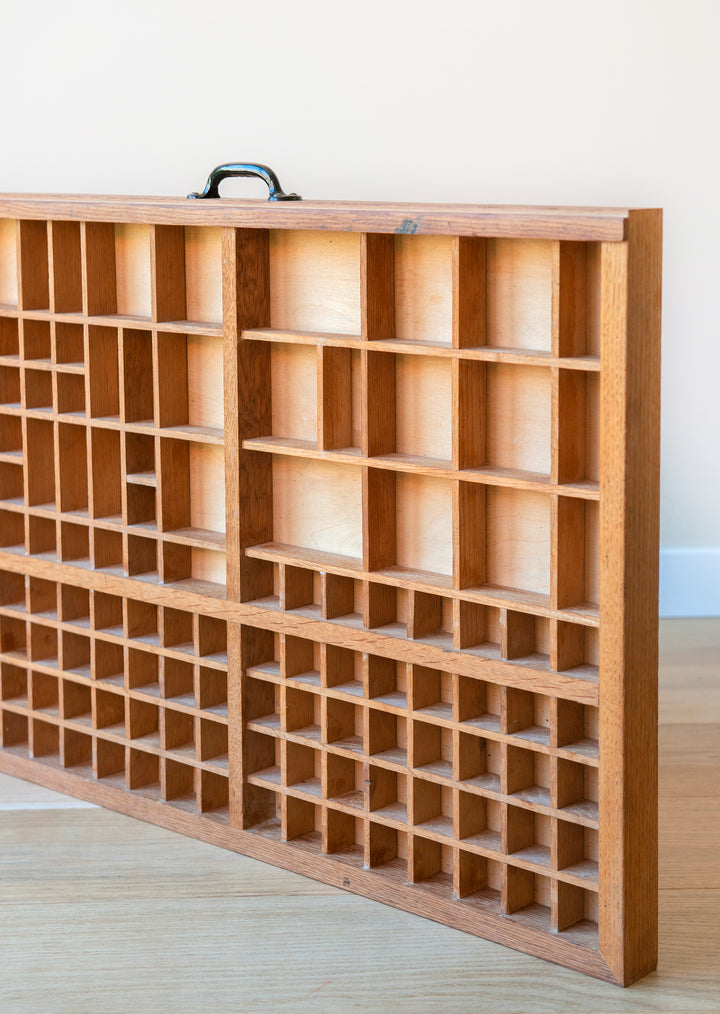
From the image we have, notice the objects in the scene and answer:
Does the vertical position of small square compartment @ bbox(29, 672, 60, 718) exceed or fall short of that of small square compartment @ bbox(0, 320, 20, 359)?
it falls short

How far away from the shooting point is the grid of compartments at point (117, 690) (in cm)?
177

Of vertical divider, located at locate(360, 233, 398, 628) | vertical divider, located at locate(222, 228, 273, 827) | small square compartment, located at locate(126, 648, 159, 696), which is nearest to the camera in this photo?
vertical divider, located at locate(360, 233, 398, 628)

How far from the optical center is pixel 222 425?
1.75 meters

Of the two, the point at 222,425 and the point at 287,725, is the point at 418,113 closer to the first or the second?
the point at 222,425

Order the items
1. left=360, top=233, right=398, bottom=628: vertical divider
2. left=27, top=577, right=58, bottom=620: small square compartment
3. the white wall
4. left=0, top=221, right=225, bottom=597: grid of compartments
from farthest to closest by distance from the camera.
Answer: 1. the white wall
2. left=27, top=577, right=58, bottom=620: small square compartment
3. left=0, top=221, right=225, bottom=597: grid of compartments
4. left=360, top=233, right=398, bottom=628: vertical divider

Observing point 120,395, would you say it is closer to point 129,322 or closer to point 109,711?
point 129,322

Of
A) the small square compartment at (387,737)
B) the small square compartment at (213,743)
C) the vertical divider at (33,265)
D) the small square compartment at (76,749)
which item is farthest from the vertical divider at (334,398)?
the small square compartment at (76,749)

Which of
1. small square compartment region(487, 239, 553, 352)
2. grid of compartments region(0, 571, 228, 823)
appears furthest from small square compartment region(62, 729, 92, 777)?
small square compartment region(487, 239, 553, 352)

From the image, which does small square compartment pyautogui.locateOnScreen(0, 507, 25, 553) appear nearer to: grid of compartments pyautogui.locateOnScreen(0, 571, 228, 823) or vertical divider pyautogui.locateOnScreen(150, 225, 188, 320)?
grid of compartments pyautogui.locateOnScreen(0, 571, 228, 823)

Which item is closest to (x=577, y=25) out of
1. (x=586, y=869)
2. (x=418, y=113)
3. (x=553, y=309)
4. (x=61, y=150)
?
(x=418, y=113)

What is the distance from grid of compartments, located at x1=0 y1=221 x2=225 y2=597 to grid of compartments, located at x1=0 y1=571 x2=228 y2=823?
76 millimetres

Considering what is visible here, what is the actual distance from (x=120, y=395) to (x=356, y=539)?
1.27 feet

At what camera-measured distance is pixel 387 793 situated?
163 centimetres

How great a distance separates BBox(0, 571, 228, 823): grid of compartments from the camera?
1773 millimetres
